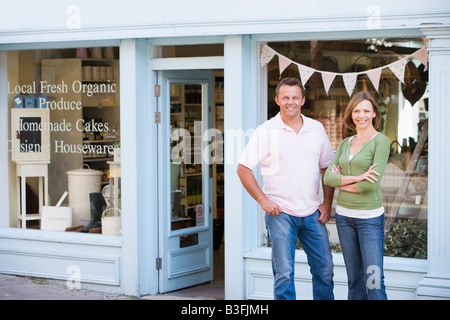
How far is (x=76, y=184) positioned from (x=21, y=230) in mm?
864

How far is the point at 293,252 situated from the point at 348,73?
216 cm

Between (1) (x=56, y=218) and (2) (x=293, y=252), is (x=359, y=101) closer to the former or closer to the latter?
(2) (x=293, y=252)

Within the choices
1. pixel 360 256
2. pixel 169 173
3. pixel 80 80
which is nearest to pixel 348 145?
pixel 360 256

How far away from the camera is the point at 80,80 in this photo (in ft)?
25.6

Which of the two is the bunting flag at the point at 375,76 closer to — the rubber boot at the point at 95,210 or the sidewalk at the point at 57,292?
the sidewalk at the point at 57,292

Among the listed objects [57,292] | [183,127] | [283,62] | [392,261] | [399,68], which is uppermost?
[283,62]

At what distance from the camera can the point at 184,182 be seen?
7.70 meters

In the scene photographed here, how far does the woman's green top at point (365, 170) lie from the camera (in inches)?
199

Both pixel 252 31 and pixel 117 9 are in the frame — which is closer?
pixel 252 31

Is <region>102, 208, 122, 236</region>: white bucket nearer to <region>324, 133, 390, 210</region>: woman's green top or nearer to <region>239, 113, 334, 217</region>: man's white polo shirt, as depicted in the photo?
<region>239, 113, 334, 217</region>: man's white polo shirt

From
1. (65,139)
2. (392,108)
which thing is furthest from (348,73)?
(65,139)

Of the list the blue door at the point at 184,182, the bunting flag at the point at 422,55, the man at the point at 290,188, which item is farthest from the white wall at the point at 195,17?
the man at the point at 290,188
